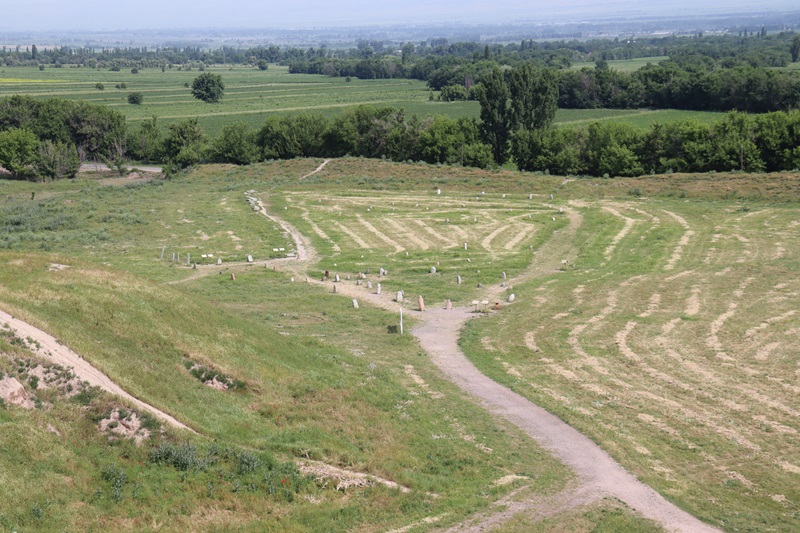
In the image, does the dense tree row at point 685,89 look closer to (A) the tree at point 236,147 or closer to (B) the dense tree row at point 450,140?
(B) the dense tree row at point 450,140

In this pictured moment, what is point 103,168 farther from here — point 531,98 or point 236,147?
point 531,98

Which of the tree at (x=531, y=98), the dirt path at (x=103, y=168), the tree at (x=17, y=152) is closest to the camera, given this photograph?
the tree at (x=531, y=98)

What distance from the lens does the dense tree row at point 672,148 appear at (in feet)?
293

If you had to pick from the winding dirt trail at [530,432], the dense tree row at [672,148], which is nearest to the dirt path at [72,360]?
the winding dirt trail at [530,432]

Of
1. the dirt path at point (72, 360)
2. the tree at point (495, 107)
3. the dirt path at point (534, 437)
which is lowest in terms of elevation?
the dirt path at point (534, 437)

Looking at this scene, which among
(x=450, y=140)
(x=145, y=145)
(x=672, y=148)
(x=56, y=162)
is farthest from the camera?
(x=145, y=145)

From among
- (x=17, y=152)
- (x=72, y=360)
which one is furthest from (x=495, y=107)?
(x=72, y=360)

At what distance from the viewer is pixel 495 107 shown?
4203 inches

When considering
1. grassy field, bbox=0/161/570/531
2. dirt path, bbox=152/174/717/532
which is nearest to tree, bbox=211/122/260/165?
dirt path, bbox=152/174/717/532

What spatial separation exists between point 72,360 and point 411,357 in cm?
1544

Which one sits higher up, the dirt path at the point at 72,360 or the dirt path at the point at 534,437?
the dirt path at the point at 72,360

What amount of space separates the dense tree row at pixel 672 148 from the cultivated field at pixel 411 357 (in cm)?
1931

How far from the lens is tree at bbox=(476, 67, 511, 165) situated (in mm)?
106250

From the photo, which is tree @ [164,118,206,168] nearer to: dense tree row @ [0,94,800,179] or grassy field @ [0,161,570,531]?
dense tree row @ [0,94,800,179]
